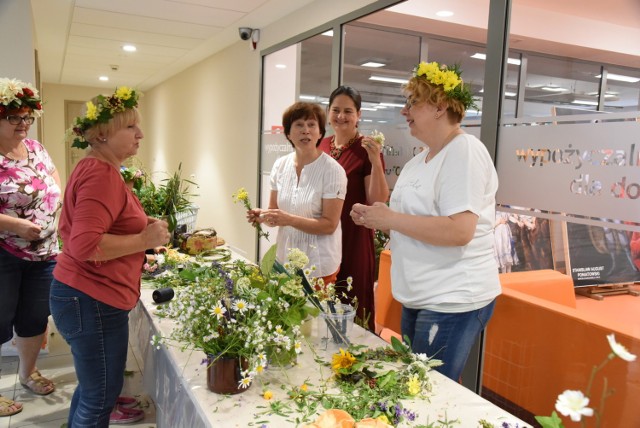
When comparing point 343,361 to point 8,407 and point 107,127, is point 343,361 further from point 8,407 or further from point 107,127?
point 8,407

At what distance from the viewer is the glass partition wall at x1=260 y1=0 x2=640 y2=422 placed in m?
1.95

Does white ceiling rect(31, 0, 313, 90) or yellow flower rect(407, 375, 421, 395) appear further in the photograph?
white ceiling rect(31, 0, 313, 90)

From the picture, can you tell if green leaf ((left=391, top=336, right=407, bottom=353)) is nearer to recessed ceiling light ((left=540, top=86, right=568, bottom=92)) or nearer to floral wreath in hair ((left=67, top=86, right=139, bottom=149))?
floral wreath in hair ((left=67, top=86, right=139, bottom=149))

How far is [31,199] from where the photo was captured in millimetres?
2549

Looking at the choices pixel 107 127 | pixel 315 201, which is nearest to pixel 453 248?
pixel 315 201

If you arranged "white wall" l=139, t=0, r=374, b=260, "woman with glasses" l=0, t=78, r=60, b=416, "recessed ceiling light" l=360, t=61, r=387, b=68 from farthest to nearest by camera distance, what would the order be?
"white wall" l=139, t=0, r=374, b=260 < "recessed ceiling light" l=360, t=61, r=387, b=68 < "woman with glasses" l=0, t=78, r=60, b=416

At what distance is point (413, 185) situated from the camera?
1.71 metres

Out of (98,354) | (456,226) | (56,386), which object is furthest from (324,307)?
(56,386)

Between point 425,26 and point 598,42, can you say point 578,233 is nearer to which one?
point 598,42

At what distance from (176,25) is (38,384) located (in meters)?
3.71

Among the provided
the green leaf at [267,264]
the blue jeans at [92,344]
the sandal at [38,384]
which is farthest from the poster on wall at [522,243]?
the sandal at [38,384]

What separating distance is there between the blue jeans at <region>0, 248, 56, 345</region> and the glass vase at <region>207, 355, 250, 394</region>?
1791mm

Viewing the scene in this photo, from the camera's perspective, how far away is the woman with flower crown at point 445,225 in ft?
5.12

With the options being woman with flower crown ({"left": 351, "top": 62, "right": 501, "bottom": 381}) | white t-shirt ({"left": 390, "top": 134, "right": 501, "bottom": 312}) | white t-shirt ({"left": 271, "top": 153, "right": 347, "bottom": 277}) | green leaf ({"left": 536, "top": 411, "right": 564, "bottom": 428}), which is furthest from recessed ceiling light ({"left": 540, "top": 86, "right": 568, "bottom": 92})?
green leaf ({"left": 536, "top": 411, "right": 564, "bottom": 428})
